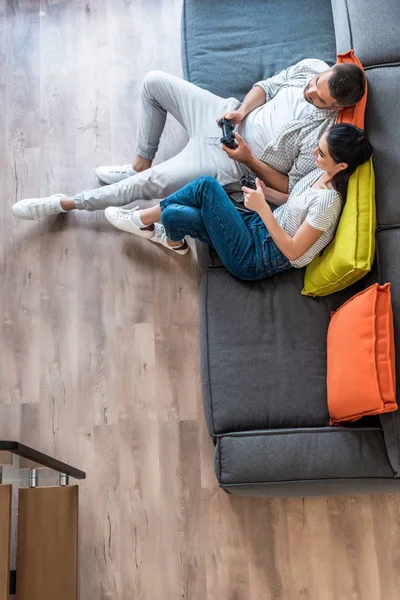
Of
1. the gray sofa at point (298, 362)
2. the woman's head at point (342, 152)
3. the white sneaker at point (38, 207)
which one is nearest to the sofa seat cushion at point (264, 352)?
the gray sofa at point (298, 362)

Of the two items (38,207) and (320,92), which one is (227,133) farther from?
(38,207)

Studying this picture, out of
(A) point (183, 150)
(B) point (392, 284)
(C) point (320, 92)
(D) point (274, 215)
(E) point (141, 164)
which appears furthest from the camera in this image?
(E) point (141, 164)

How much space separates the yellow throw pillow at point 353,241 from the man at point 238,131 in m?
0.24

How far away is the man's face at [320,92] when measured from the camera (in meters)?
2.12

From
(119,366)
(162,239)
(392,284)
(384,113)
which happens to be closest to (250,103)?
(384,113)

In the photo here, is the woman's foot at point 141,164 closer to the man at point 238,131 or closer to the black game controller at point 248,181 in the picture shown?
the man at point 238,131

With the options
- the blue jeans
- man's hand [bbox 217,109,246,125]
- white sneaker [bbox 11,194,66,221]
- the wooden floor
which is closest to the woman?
the blue jeans

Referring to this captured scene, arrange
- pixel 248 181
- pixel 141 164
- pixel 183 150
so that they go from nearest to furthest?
pixel 248 181, pixel 183 150, pixel 141 164

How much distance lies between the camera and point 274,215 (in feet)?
7.43

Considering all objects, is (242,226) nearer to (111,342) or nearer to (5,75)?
(111,342)

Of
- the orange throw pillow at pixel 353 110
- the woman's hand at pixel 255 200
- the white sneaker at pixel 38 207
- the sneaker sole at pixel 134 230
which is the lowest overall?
the woman's hand at pixel 255 200

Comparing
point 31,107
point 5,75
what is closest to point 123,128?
point 31,107

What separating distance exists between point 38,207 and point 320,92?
1260 mm

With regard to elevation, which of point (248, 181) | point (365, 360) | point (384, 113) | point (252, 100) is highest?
point (252, 100)
